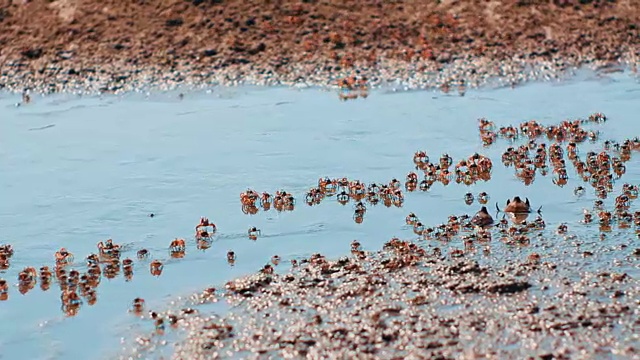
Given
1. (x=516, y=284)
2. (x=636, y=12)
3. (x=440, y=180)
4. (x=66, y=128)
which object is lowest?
(x=516, y=284)

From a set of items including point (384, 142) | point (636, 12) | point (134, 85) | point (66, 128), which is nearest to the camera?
point (384, 142)

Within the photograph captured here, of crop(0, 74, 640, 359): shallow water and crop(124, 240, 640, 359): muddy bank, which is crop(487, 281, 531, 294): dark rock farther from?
crop(0, 74, 640, 359): shallow water

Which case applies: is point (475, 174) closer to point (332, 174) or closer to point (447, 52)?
point (332, 174)

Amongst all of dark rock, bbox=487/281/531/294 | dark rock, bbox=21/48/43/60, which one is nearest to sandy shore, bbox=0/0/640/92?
dark rock, bbox=21/48/43/60

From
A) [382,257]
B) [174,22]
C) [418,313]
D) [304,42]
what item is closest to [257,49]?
[304,42]

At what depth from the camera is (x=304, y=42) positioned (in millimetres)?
20656

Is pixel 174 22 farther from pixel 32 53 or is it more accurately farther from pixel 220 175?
pixel 220 175

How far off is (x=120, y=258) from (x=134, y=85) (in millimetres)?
8655

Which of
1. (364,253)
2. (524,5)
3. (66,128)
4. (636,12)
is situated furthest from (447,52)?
(364,253)

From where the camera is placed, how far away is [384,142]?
15.7 meters

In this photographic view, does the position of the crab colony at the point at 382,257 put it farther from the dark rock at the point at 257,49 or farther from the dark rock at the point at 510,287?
the dark rock at the point at 257,49

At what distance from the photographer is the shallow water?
1067cm

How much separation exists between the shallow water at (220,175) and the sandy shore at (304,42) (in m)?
0.87

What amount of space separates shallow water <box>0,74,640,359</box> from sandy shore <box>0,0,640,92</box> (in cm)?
87
